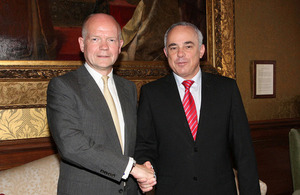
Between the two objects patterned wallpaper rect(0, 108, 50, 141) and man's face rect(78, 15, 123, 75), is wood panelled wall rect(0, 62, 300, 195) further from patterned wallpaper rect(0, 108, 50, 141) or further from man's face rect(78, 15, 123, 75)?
man's face rect(78, 15, 123, 75)

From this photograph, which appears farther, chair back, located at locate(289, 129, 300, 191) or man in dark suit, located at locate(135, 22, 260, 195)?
chair back, located at locate(289, 129, 300, 191)

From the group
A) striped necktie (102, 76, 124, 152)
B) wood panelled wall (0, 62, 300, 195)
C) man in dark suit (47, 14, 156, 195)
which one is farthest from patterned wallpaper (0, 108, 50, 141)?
striped necktie (102, 76, 124, 152)

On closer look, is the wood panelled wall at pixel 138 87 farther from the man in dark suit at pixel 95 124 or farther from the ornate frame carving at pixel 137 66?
the man in dark suit at pixel 95 124

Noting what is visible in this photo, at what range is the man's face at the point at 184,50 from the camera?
2207 mm

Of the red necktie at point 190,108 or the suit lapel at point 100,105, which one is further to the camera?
the red necktie at point 190,108

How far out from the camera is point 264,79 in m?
4.30

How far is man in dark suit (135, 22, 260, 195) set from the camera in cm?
205

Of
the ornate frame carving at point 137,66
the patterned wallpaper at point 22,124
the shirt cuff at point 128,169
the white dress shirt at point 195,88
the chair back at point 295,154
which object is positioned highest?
the ornate frame carving at point 137,66

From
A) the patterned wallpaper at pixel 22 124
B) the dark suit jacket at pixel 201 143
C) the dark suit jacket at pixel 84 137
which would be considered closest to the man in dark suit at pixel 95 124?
the dark suit jacket at pixel 84 137

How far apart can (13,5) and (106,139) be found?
6.03 ft

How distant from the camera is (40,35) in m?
2.92

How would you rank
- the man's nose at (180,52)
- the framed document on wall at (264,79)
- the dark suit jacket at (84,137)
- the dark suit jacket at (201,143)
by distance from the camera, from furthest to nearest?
the framed document on wall at (264,79) → the man's nose at (180,52) → the dark suit jacket at (201,143) → the dark suit jacket at (84,137)

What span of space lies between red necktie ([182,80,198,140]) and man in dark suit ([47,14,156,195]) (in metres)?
0.42

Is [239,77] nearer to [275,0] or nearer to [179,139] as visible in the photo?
[275,0]
